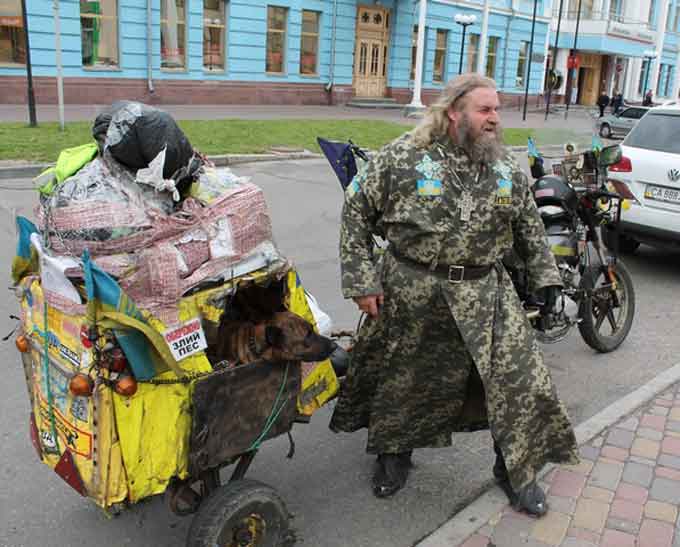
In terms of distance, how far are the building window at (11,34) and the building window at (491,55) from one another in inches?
844

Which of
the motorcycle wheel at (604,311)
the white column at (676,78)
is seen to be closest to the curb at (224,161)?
the motorcycle wheel at (604,311)

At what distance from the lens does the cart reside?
2312 millimetres

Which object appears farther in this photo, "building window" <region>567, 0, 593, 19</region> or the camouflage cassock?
"building window" <region>567, 0, 593, 19</region>

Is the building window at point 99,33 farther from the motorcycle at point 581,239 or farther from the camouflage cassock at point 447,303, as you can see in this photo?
the camouflage cassock at point 447,303

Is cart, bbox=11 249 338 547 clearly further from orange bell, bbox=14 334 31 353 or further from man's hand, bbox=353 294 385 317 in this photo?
man's hand, bbox=353 294 385 317

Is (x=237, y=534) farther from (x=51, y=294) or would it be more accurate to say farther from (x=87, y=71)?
(x=87, y=71)

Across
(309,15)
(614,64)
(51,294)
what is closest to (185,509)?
(51,294)

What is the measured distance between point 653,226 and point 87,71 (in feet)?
57.6

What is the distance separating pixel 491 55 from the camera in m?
→ 34.7

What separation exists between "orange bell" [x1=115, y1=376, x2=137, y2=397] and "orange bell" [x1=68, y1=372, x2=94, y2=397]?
89 mm

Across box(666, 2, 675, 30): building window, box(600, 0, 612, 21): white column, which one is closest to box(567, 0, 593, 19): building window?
box(600, 0, 612, 21): white column

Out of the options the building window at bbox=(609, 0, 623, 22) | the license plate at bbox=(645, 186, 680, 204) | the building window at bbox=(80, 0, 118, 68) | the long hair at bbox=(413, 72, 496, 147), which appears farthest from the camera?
the building window at bbox=(609, 0, 623, 22)

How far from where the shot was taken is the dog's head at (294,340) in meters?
2.63

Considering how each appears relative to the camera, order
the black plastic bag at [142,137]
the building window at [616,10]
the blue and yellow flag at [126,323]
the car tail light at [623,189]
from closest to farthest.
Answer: the blue and yellow flag at [126,323]
the black plastic bag at [142,137]
the car tail light at [623,189]
the building window at [616,10]
